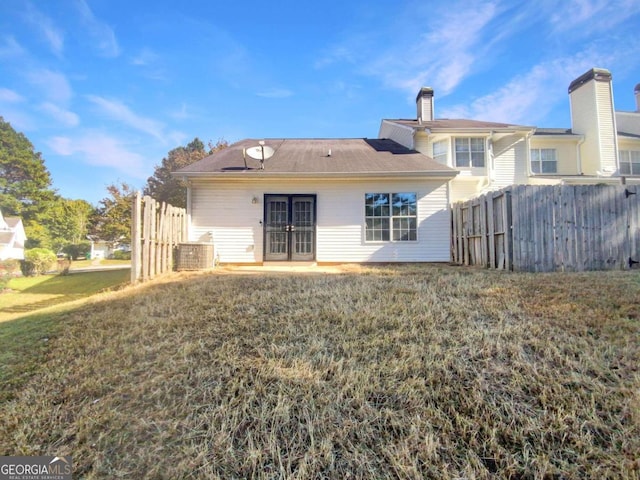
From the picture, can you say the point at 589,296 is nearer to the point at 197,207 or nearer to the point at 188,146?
Result: the point at 197,207

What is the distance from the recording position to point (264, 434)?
174 centimetres

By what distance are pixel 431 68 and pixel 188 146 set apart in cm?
3800

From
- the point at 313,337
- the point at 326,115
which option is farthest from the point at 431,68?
the point at 313,337

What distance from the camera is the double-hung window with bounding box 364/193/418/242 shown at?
9188mm

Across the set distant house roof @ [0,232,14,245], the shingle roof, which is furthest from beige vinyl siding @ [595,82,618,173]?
distant house roof @ [0,232,14,245]

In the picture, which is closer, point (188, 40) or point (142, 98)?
point (188, 40)

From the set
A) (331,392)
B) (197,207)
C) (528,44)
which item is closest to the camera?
(331,392)

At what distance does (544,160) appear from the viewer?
13844 millimetres

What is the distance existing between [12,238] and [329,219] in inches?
1266

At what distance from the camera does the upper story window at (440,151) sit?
11.7 m

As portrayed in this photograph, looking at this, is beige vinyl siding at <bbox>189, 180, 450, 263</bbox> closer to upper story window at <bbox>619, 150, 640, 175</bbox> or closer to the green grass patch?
the green grass patch

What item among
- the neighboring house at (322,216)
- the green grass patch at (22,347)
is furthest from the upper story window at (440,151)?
the green grass patch at (22,347)

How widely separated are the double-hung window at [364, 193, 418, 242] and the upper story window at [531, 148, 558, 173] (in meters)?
8.56

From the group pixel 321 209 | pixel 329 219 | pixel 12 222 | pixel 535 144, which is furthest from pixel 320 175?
pixel 12 222
